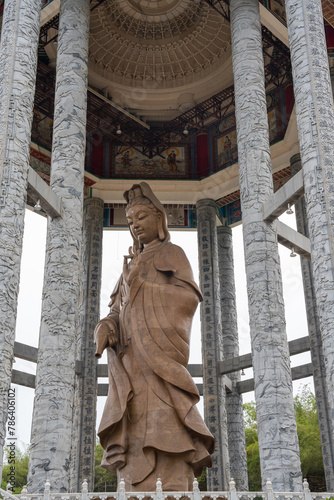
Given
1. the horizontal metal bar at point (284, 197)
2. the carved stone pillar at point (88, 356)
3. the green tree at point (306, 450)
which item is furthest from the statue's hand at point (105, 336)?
the green tree at point (306, 450)

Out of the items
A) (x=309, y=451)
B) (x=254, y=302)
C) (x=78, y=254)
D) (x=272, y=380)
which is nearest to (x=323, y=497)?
(x=272, y=380)

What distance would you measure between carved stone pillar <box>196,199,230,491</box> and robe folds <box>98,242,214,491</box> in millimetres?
7919

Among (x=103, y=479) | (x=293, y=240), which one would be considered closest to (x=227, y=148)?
(x=293, y=240)

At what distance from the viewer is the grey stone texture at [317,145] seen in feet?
27.5

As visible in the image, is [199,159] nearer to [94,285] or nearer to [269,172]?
[94,285]

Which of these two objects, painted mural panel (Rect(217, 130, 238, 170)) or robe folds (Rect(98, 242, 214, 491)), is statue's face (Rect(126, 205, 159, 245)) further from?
painted mural panel (Rect(217, 130, 238, 170))

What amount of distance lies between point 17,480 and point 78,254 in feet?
56.2

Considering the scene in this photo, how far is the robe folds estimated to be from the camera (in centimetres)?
703

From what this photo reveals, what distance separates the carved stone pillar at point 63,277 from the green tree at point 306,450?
1566 cm

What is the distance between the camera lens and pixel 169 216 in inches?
770

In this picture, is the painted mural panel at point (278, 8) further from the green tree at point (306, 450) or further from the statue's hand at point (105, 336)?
the green tree at point (306, 450)

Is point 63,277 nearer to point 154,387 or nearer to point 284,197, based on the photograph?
point 154,387

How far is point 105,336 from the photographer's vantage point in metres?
7.67

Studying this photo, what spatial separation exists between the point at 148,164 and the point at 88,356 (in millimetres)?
6341
